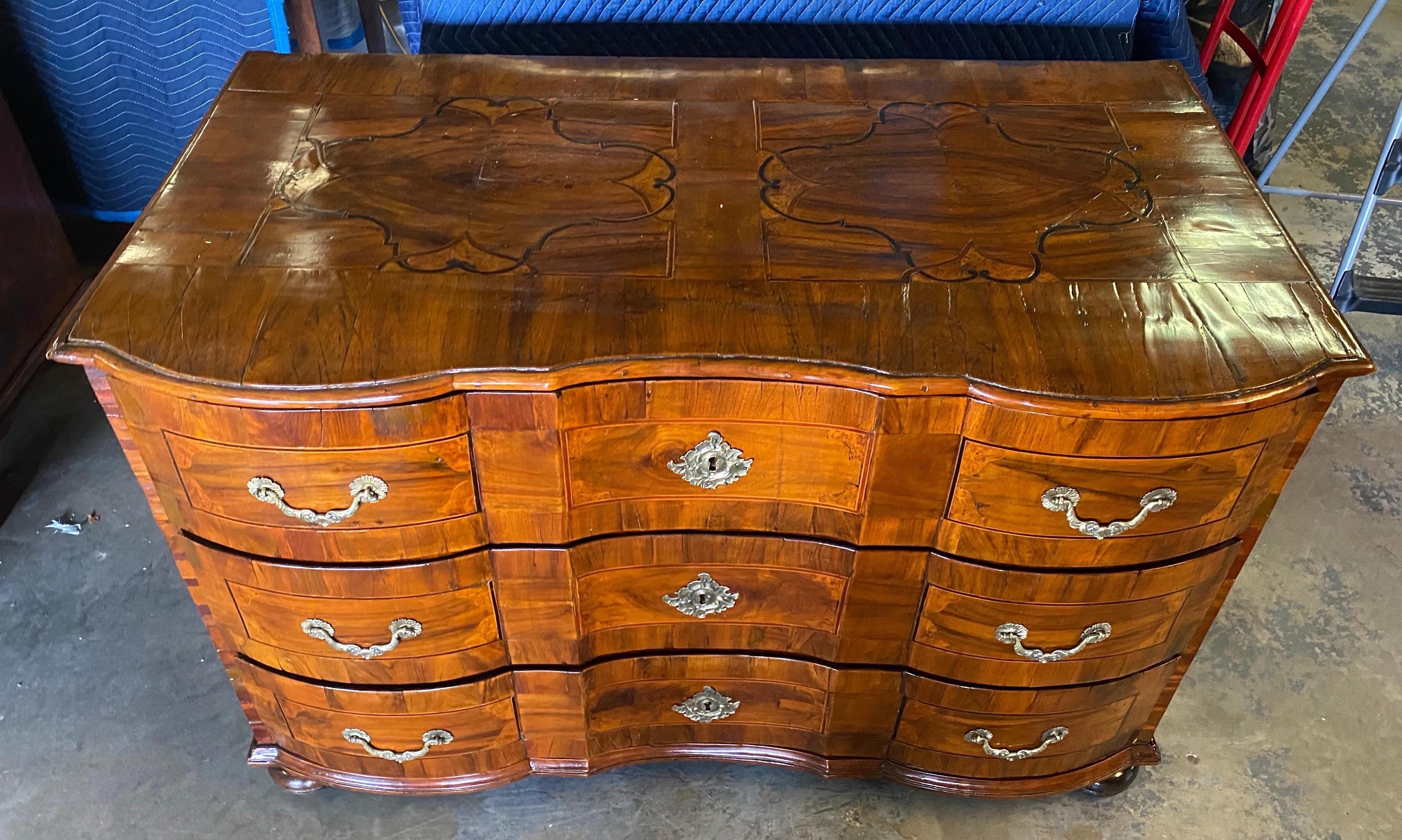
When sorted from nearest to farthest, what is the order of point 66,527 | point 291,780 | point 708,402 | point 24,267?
point 708,402 < point 291,780 < point 66,527 < point 24,267

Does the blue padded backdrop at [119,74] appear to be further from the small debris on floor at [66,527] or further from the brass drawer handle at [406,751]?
the brass drawer handle at [406,751]

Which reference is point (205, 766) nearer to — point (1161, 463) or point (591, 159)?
point (591, 159)

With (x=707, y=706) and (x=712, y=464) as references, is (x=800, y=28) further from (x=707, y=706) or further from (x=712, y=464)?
(x=707, y=706)

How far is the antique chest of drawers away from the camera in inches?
38.9

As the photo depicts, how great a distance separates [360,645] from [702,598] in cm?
42

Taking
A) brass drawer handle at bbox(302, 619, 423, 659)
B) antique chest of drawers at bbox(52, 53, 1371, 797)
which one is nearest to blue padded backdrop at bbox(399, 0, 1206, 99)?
antique chest of drawers at bbox(52, 53, 1371, 797)

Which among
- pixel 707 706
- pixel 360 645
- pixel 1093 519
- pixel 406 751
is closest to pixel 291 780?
pixel 406 751

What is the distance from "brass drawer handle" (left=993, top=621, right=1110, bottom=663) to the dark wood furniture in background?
70.2 inches

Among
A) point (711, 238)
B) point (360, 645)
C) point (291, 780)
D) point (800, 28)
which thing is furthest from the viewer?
point (800, 28)

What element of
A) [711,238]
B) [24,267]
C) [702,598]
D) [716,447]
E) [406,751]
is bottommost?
[406,751]

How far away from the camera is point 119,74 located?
208cm

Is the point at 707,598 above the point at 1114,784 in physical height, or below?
above

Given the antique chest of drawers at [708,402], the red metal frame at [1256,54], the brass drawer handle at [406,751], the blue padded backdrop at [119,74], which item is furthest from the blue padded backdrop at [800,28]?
the brass drawer handle at [406,751]

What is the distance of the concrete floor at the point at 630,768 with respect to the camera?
4.93 feet
